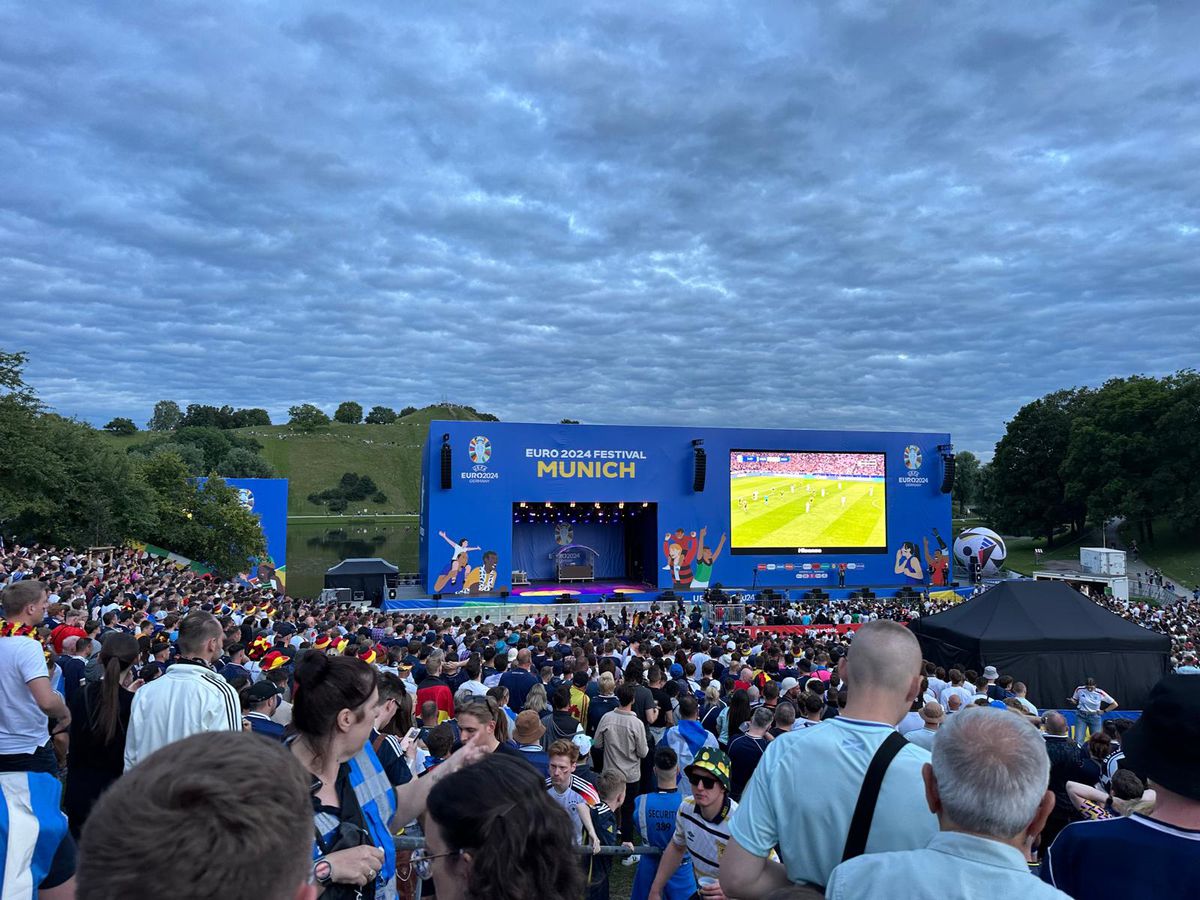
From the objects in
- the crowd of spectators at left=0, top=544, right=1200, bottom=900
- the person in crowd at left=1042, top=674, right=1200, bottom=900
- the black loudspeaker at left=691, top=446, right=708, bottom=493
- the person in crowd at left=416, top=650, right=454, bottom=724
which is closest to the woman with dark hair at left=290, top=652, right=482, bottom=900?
the crowd of spectators at left=0, top=544, right=1200, bottom=900

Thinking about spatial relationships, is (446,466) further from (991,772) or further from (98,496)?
(991,772)

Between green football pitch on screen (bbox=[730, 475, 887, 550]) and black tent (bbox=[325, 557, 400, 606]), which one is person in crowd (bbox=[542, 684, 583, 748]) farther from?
green football pitch on screen (bbox=[730, 475, 887, 550])

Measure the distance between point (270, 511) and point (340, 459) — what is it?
235 ft

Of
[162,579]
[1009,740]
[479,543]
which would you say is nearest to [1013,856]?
[1009,740]

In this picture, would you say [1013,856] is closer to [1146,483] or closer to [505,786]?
[505,786]

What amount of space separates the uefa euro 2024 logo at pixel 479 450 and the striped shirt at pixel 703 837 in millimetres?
23750

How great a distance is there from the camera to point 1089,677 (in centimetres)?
1112

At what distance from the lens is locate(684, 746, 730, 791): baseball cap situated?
129 inches

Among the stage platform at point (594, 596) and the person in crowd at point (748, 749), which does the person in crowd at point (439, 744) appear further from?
the stage platform at point (594, 596)

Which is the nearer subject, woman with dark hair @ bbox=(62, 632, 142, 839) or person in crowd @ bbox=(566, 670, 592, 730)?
woman with dark hair @ bbox=(62, 632, 142, 839)

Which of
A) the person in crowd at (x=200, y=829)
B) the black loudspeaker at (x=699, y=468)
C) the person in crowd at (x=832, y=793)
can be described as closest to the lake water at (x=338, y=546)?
the black loudspeaker at (x=699, y=468)

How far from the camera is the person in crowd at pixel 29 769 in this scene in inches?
88.8

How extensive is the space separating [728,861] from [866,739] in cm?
53

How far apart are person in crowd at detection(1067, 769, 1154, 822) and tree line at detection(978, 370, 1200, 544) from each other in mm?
45343
